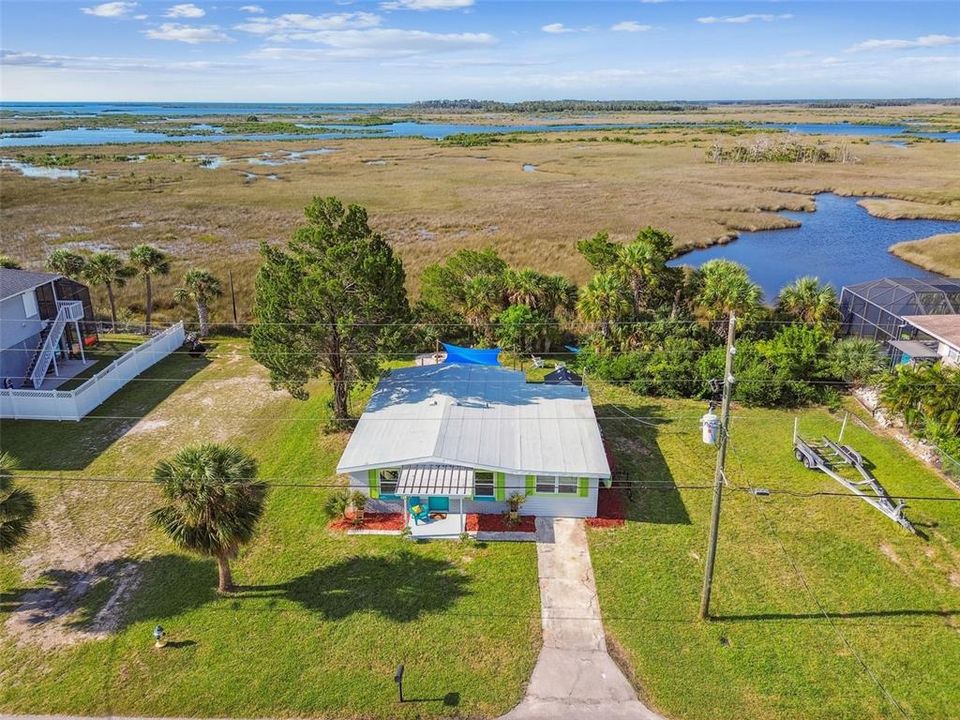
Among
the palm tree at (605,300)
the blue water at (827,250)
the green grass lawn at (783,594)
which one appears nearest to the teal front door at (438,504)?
the green grass lawn at (783,594)

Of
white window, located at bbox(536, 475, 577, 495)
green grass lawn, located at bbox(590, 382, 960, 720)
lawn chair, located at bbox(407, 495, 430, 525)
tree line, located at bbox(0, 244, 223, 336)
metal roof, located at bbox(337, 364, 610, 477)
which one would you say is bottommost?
green grass lawn, located at bbox(590, 382, 960, 720)

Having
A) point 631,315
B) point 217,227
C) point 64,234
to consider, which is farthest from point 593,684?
point 64,234

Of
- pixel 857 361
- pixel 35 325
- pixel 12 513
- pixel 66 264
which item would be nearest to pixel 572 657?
pixel 12 513

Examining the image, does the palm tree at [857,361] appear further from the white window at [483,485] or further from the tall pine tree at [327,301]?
the tall pine tree at [327,301]

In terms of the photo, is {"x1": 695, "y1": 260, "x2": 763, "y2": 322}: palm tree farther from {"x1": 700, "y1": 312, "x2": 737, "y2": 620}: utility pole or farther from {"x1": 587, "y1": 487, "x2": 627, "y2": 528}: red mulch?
{"x1": 700, "y1": 312, "x2": 737, "y2": 620}: utility pole

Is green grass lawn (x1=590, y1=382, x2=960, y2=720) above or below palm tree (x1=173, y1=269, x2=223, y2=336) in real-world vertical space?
below

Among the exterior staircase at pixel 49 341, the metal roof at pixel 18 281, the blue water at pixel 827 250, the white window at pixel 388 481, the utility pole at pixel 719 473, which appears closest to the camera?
the utility pole at pixel 719 473

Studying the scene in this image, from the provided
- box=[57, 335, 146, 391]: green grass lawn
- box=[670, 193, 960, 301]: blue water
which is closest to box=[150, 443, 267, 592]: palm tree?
box=[57, 335, 146, 391]: green grass lawn
